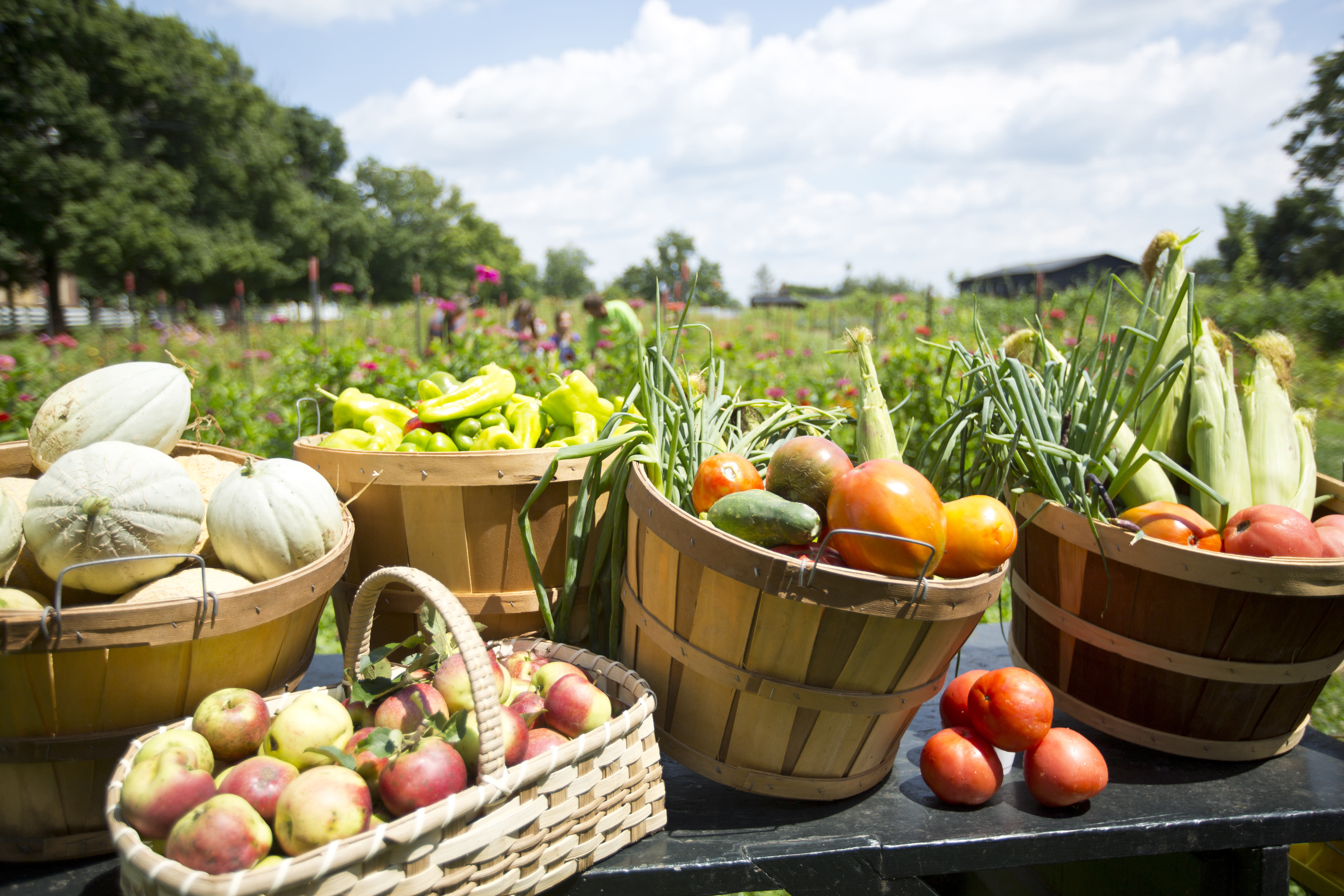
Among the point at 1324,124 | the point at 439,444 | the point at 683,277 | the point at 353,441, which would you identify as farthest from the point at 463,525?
the point at 1324,124

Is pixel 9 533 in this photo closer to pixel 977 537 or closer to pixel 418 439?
pixel 418 439

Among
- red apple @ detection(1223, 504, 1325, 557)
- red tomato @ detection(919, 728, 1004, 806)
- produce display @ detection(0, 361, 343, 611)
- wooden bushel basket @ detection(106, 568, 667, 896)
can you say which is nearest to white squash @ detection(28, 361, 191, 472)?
produce display @ detection(0, 361, 343, 611)

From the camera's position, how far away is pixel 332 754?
3.74ft

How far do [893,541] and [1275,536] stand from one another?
0.85 meters

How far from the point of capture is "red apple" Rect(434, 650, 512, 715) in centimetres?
132

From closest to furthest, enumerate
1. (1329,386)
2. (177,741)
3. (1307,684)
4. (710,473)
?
(177,741) < (710,473) < (1307,684) < (1329,386)

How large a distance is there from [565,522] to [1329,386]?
13292 mm

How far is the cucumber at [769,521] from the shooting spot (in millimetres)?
1332

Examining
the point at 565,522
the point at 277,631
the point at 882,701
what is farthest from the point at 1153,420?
the point at 277,631

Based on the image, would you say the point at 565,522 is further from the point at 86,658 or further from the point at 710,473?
the point at 86,658

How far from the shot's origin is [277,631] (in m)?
1.38

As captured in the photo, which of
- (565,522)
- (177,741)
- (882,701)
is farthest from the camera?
(565,522)

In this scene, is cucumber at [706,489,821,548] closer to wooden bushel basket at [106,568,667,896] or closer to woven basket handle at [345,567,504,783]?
wooden bushel basket at [106,568,667,896]

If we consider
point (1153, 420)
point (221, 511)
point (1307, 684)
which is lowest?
point (1307, 684)
